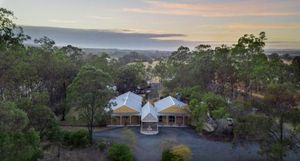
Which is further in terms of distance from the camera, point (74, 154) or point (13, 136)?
point (74, 154)

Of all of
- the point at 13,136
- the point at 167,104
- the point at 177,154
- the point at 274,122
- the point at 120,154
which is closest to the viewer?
the point at 13,136

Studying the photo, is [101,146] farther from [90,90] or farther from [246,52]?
[246,52]

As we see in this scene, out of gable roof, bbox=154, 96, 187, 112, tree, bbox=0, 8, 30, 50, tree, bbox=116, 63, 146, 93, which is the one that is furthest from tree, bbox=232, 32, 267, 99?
tree, bbox=0, 8, 30, 50

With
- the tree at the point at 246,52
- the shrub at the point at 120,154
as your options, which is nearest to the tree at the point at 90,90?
the shrub at the point at 120,154

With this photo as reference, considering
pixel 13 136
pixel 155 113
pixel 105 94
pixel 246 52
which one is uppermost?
pixel 246 52

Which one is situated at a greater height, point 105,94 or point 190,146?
point 105,94

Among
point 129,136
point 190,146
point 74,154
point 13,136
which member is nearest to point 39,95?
point 74,154

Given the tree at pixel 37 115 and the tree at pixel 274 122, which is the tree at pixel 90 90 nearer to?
the tree at pixel 37 115

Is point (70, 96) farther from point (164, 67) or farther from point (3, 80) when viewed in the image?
point (164, 67)
